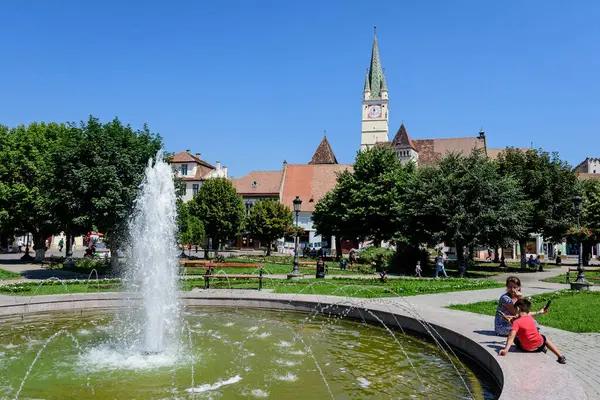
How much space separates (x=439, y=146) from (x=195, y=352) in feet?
251

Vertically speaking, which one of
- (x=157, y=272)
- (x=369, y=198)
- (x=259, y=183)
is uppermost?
(x=259, y=183)

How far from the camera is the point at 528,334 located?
25.3ft

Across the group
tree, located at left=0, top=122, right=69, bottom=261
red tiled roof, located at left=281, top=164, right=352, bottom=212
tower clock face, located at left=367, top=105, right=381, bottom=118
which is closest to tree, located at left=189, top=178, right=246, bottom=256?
tree, located at left=0, top=122, right=69, bottom=261

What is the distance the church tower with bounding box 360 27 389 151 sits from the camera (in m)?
106

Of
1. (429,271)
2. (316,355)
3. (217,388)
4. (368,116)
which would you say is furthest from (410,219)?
(368,116)

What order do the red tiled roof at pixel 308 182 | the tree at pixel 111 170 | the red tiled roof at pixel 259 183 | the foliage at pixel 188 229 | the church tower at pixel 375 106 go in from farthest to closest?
the church tower at pixel 375 106, the red tiled roof at pixel 259 183, the red tiled roof at pixel 308 182, the foliage at pixel 188 229, the tree at pixel 111 170

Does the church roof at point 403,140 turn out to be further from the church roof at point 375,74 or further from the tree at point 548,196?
the tree at point 548,196

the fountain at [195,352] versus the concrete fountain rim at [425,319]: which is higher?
the concrete fountain rim at [425,319]

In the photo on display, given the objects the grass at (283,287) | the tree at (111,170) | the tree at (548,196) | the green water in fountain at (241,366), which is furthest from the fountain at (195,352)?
the tree at (548,196)

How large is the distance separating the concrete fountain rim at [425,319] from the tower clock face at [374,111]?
94221 mm

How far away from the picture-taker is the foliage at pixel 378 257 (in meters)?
30.7

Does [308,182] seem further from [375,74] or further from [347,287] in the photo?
[347,287]

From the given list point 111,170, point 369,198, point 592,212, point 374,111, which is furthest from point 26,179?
point 374,111

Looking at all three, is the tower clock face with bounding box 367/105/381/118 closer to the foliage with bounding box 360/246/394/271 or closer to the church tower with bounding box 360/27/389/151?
the church tower with bounding box 360/27/389/151
